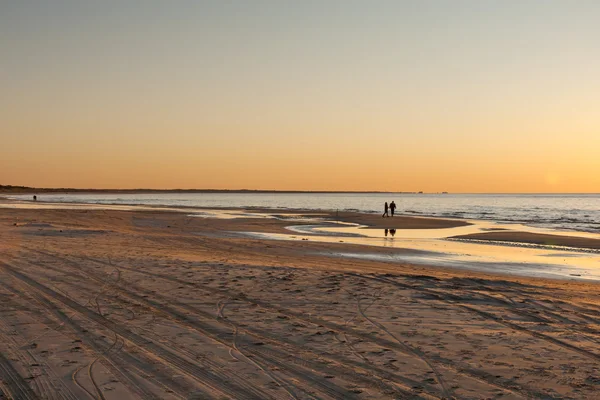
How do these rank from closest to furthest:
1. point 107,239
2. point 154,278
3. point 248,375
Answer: point 248,375 < point 154,278 < point 107,239

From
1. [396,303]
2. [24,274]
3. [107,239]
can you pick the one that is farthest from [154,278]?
[107,239]

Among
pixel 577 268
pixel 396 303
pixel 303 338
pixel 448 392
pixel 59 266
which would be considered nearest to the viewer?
pixel 448 392

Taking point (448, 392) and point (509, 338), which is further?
point (509, 338)

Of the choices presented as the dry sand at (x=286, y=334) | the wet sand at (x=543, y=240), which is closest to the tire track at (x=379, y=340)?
the dry sand at (x=286, y=334)

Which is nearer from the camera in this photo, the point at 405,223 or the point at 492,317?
the point at 492,317

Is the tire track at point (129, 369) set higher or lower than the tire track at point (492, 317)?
higher

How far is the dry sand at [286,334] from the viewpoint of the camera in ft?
20.3

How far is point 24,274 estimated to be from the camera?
13.4 meters

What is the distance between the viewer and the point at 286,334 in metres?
8.34

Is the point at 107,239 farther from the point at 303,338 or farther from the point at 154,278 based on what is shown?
the point at 303,338

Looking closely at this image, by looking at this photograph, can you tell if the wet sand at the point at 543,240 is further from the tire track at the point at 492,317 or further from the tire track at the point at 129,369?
the tire track at the point at 129,369

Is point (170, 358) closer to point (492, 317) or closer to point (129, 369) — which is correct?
point (129, 369)

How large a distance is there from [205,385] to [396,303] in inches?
222

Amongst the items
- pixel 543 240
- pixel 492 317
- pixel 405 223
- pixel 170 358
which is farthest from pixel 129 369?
pixel 405 223
